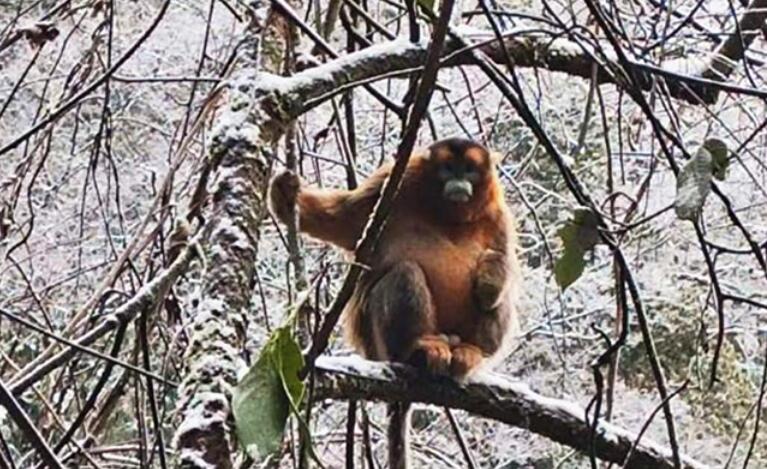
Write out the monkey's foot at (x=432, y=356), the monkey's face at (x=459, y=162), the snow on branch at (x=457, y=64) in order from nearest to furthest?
1. the snow on branch at (x=457, y=64)
2. the monkey's foot at (x=432, y=356)
3. the monkey's face at (x=459, y=162)

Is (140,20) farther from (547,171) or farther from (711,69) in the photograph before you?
(711,69)

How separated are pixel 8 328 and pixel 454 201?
104 inches

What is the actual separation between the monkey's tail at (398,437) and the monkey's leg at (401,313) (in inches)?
4.3

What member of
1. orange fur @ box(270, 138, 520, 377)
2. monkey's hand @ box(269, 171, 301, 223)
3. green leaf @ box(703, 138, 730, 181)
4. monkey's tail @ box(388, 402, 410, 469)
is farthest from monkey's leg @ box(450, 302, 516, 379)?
green leaf @ box(703, 138, 730, 181)

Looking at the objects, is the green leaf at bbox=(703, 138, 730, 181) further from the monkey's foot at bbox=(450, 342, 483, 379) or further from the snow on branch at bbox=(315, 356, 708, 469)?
the monkey's foot at bbox=(450, 342, 483, 379)

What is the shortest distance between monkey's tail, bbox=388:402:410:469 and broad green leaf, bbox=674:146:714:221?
4.53ft

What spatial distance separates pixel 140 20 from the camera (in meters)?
6.13

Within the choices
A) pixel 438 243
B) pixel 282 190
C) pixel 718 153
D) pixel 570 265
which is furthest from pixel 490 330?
pixel 718 153

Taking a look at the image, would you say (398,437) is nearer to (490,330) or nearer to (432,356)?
(432,356)

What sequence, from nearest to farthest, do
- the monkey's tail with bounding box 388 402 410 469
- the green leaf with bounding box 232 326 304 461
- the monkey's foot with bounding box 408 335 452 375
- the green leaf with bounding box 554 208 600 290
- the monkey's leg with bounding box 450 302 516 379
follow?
the green leaf with bounding box 232 326 304 461 → the green leaf with bounding box 554 208 600 290 → the monkey's foot with bounding box 408 335 452 375 → the monkey's tail with bounding box 388 402 410 469 → the monkey's leg with bounding box 450 302 516 379

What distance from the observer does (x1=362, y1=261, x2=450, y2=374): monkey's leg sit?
260 cm

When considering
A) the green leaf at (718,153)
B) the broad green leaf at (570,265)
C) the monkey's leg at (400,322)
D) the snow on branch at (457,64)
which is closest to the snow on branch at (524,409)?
the monkey's leg at (400,322)

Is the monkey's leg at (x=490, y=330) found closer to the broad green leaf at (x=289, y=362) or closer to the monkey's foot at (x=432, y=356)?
the monkey's foot at (x=432, y=356)

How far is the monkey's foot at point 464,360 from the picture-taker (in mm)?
2439
